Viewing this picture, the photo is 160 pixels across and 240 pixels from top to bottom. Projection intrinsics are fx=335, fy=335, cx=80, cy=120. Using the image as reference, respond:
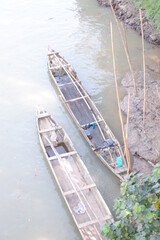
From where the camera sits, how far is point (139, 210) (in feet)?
12.1

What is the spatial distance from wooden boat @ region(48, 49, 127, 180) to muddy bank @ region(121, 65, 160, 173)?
55 centimetres

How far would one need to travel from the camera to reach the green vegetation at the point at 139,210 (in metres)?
3.78

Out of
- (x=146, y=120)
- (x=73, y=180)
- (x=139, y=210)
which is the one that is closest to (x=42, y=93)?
(x=146, y=120)

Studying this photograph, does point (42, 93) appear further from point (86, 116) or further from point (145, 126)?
point (145, 126)

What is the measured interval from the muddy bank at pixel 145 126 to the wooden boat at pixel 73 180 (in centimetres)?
152

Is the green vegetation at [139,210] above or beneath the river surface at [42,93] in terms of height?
beneath

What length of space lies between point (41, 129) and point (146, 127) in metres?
3.14

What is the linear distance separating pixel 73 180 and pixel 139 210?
483 cm

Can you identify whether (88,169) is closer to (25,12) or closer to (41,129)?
(41,129)

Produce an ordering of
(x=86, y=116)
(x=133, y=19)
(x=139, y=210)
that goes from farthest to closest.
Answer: (x=133, y=19) < (x=86, y=116) < (x=139, y=210)

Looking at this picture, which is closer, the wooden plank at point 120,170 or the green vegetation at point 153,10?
the wooden plank at point 120,170

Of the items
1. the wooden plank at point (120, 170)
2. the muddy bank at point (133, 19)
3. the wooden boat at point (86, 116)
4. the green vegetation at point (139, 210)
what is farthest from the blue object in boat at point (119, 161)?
the muddy bank at point (133, 19)

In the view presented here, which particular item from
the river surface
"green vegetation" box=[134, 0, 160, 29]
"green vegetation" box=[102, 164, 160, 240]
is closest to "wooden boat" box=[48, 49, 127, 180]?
the river surface

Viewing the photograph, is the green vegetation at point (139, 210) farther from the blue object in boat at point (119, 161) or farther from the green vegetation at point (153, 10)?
the green vegetation at point (153, 10)
